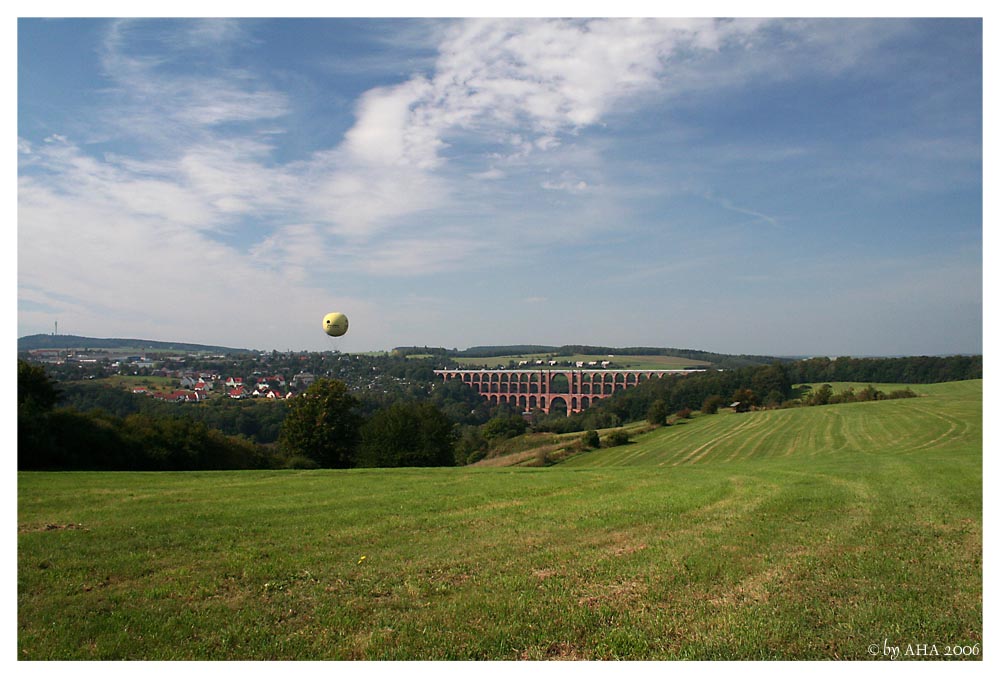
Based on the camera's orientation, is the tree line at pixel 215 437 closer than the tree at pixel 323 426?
Yes

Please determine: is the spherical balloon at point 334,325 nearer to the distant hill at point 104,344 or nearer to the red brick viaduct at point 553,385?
the distant hill at point 104,344

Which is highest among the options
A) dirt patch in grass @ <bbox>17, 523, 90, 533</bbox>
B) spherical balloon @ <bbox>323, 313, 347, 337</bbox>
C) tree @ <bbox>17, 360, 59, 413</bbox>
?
spherical balloon @ <bbox>323, 313, 347, 337</bbox>

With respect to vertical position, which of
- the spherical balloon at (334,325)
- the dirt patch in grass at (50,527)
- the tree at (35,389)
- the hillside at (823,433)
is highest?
the spherical balloon at (334,325)

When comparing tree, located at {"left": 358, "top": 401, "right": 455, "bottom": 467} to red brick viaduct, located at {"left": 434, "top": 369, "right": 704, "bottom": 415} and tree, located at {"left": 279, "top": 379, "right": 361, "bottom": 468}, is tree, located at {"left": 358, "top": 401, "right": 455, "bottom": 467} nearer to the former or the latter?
tree, located at {"left": 279, "top": 379, "right": 361, "bottom": 468}

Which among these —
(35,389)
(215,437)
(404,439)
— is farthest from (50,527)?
(404,439)

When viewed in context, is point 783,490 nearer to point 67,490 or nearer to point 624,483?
point 624,483

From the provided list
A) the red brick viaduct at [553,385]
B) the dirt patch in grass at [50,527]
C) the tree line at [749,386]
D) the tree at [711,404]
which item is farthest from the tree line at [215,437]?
the red brick viaduct at [553,385]

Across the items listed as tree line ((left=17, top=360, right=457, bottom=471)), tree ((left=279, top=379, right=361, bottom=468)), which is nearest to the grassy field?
tree line ((left=17, top=360, right=457, bottom=471))
